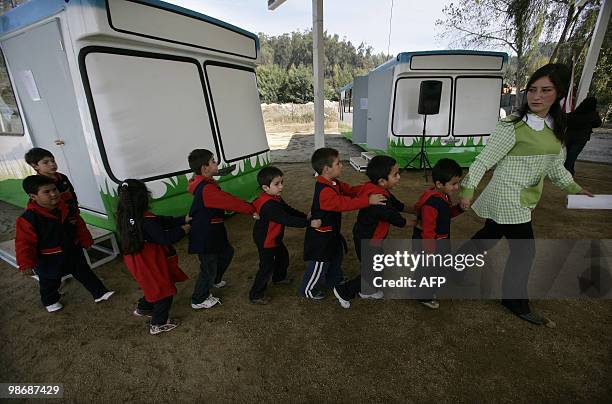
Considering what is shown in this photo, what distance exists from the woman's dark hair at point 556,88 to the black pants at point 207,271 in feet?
7.94

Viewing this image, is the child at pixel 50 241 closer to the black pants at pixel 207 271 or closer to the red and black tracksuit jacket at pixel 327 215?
the black pants at pixel 207 271

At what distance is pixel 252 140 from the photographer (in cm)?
473

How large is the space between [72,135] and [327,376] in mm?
3606

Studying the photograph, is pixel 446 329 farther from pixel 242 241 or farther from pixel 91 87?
pixel 91 87

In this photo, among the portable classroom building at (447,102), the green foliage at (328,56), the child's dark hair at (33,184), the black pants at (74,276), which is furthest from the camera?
the green foliage at (328,56)

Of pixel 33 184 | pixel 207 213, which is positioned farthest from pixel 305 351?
pixel 33 184

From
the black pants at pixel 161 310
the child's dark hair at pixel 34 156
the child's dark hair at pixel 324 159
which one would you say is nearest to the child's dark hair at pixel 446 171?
the child's dark hair at pixel 324 159

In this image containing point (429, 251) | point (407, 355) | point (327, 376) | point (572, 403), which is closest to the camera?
point (572, 403)

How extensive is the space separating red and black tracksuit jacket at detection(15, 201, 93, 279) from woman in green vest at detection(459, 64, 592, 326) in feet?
10.3

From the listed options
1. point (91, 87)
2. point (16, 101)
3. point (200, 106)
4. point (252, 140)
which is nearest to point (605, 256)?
point (252, 140)

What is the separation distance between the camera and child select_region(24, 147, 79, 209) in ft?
8.80

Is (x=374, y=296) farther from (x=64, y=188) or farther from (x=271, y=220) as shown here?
(x=64, y=188)

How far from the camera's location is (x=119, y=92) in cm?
299

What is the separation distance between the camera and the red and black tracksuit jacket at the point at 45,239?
2.25 meters
